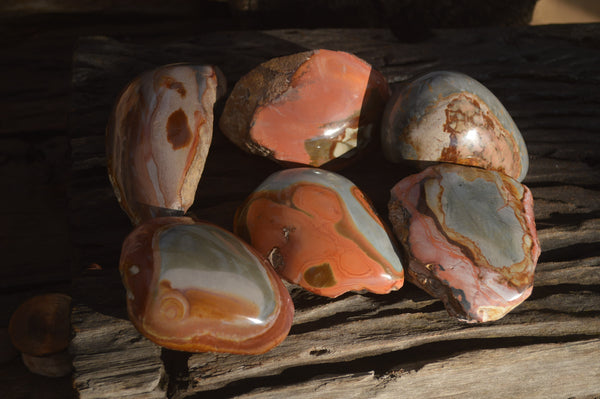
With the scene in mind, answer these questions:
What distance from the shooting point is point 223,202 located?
1364 mm

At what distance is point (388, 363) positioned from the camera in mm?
1163

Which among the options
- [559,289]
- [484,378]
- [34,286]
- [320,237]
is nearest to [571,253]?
[559,289]

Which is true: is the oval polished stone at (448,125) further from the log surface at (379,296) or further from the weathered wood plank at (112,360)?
the weathered wood plank at (112,360)

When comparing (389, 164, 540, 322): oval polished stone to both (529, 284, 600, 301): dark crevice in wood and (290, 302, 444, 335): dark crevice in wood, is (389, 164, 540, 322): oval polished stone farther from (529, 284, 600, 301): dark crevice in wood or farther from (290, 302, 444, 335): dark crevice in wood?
(529, 284, 600, 301): dark crevice in wood

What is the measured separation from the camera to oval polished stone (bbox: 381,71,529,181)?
45.6 inches

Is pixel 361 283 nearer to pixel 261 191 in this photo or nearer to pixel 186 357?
pixel 261 191

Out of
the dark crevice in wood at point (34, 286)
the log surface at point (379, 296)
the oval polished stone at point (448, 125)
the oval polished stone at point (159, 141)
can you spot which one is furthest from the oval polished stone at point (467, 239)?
the dark crevice in wood at point (34, 286)

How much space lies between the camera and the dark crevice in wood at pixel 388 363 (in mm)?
1119

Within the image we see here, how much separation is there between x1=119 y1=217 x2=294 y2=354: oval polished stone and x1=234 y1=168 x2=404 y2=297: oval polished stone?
3.1 inches

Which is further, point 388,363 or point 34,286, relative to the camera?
point 34,286

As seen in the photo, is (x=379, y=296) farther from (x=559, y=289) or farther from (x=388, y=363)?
(x=559, y=289)

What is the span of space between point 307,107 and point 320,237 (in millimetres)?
348

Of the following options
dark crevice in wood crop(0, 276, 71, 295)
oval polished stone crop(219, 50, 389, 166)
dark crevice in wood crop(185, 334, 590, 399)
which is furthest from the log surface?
dark crevice in wood crop(0, 276, 71, 295)

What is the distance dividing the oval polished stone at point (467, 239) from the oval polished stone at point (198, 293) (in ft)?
1.18
